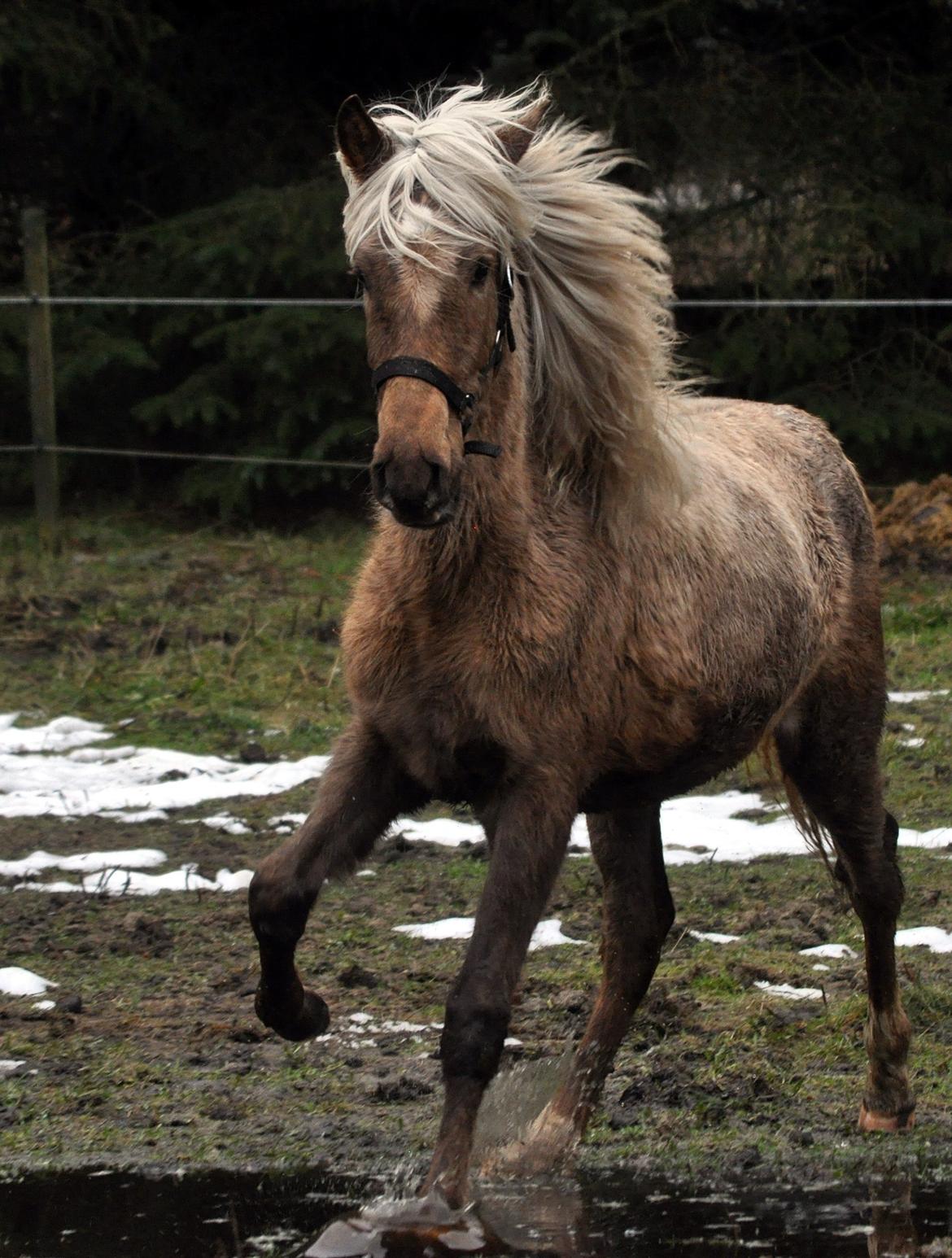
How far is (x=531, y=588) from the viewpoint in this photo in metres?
3.56

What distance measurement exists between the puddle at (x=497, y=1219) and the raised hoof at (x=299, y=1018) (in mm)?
313

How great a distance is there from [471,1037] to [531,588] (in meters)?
0.93

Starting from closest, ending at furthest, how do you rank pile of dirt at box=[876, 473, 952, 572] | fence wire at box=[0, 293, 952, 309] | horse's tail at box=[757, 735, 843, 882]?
horse's tail at box=[757, 735, 843, 882]
pile of dirt at box=[876, 473, 952, 572]
fence wire at box=[0, 293, 952, 309]

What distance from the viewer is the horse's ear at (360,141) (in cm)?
345

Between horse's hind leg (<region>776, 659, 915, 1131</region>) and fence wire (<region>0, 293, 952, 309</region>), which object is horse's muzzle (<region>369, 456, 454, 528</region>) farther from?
fence wire (<region>0, 293, 952, 309</region>)

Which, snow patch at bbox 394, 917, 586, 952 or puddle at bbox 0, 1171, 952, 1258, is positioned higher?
puddle at bbox 0, 1171, 952, 1258

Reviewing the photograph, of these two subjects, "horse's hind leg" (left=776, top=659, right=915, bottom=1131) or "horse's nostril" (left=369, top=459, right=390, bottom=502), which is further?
"horse's hind leg" (left=776, top=659, right=915, bottom=1131)

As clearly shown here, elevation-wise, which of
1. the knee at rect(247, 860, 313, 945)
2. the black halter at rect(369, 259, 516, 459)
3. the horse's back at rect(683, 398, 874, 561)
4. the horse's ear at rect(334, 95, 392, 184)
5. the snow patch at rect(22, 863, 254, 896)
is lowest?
the snow patch at rect(22, 863, 254, 896)

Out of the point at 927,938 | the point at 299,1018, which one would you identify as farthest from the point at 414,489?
the point at 927,938

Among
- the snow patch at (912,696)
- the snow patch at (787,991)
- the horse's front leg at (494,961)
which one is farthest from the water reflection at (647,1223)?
the snow patch at (912,696)

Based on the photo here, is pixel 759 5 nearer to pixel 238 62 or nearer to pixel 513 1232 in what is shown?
pixel 238 62

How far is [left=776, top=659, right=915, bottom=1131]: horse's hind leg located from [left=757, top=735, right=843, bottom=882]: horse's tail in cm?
5

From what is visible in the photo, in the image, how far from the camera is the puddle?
3258mm

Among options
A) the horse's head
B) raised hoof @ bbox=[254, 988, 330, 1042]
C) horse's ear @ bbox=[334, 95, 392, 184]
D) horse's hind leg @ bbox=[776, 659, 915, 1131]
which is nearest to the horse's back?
horse's hind leg @ bbox=[776, 659, 915, 1131]
